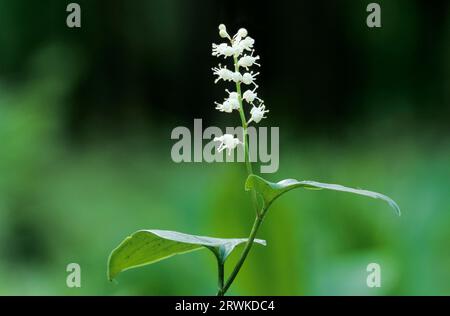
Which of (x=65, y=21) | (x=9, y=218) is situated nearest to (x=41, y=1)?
(x=65, y=21)

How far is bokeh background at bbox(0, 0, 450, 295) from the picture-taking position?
146cm

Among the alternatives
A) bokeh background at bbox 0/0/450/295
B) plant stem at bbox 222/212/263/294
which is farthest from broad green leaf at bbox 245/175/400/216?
bokeh background at bbox 0/0/450/295

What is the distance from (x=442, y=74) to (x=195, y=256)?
3.25 feet

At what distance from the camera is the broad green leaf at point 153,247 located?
54cm

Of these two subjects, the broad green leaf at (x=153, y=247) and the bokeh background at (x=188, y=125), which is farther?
the bokeh background at (x=188, y=125)

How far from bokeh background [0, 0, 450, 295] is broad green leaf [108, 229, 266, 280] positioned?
74cm

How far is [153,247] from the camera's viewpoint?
565mm

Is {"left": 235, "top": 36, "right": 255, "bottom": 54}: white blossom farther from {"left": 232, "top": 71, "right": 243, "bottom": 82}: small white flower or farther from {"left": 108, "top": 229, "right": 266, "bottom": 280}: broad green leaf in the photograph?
{"left": 108, "top": 229, "right": 266, "bottom": 280}: broad green leaf

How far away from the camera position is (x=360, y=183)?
A: 166cm

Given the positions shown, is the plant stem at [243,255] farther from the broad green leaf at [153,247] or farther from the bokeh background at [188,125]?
the bokeh background at [188,125]

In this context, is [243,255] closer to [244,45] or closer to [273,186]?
[273,186]

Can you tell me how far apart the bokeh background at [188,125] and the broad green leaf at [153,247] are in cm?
74

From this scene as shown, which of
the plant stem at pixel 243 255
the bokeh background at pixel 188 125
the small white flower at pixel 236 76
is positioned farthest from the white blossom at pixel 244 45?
the bokeh background at pixel 188 125

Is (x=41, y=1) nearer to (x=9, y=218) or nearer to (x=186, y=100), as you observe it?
(x=186, y=100)
